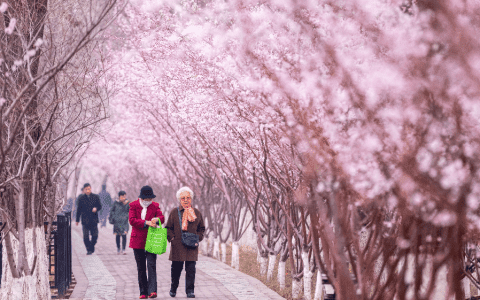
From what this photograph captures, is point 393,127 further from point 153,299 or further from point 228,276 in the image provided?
point 228,276

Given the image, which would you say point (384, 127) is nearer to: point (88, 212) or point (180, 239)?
point (180, 239)

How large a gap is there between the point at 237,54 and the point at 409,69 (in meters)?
4.52

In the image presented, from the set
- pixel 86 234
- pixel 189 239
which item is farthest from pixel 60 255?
pixel 86 234

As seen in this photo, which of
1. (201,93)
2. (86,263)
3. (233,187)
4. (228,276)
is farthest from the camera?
(233,187)

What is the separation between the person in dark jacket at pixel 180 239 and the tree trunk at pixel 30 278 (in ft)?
6.22

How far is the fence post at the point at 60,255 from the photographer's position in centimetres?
949

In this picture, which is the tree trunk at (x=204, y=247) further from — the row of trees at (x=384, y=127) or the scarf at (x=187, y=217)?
the row of trees at (x=384, y=127)

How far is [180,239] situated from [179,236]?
0.20 ft

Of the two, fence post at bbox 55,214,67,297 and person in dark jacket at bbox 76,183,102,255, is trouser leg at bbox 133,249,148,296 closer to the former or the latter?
fence post at bbox 55,214,67,297

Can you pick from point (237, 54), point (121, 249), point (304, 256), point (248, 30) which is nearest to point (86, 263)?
point (121, 249)

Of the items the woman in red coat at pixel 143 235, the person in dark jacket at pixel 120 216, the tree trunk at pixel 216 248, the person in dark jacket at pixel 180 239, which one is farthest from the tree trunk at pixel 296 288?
the person in dark jacket at pixel 120 216

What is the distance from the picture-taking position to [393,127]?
4160 millimetres

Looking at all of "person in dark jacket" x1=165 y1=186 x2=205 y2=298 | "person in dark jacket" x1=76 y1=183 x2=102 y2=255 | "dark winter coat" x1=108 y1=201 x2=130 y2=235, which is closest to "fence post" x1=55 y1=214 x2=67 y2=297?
"person in dark jacket" x1=165 y1=186 x2=205 y2=298

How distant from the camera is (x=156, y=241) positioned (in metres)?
8.80
